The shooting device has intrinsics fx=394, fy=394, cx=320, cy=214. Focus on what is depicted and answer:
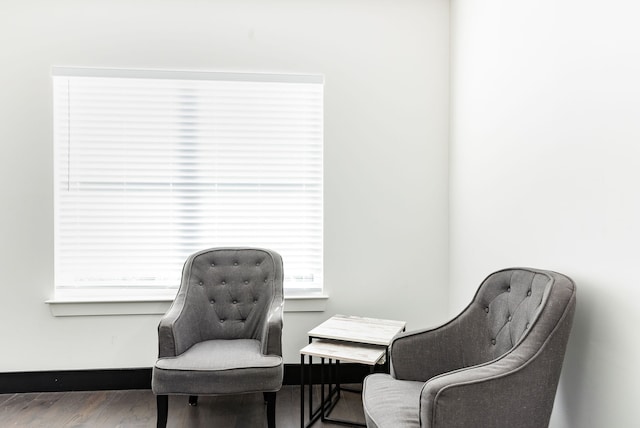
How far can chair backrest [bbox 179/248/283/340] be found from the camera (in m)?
2.43

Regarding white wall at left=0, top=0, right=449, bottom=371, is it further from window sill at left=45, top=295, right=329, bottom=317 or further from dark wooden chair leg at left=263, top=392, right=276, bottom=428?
dark wooden chair leg at left=263, top=392, right=276, bottom=428

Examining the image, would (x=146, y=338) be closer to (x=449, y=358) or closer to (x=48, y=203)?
(x=48, y=203)

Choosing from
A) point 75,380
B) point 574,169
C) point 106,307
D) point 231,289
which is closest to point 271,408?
point 231,289

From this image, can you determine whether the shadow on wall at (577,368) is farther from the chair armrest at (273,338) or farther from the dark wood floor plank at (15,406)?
the dark wood floor plank at (15,406)

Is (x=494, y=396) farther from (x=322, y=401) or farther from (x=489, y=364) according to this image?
(x=322, y=401)

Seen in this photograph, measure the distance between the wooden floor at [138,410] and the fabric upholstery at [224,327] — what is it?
0.45 metres

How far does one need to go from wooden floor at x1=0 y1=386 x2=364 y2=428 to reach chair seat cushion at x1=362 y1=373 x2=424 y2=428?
2.39ft

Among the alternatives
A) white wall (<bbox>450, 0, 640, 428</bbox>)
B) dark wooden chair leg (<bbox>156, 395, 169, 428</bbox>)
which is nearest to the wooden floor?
dark wooden chair leg (<bbox>156, 395, 169, 428</bbox>)

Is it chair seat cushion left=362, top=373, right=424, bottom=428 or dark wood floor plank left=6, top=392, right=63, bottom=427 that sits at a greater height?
chair seat cushion left=362, top=373, right=424, bottom=428

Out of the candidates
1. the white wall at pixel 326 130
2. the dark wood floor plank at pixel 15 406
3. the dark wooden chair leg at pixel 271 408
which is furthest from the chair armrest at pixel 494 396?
the dark wood floor plank at pixel 15 406

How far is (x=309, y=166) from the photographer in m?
2.84

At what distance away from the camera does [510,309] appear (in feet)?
5.58

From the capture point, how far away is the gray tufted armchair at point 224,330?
191cm

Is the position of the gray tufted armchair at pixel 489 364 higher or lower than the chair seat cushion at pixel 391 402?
higher
